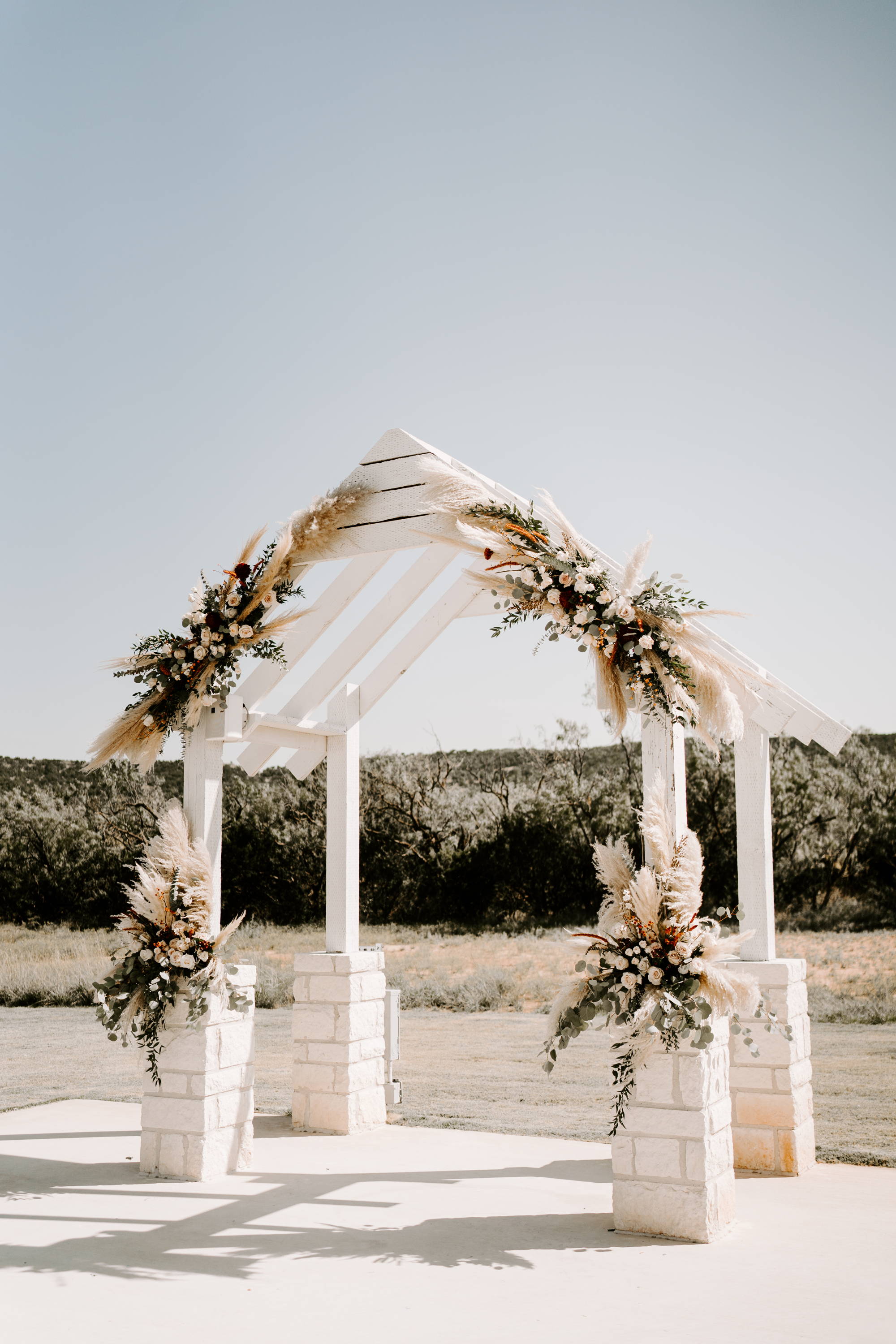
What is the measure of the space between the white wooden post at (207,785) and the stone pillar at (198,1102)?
52 cm

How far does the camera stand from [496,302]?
381 inches

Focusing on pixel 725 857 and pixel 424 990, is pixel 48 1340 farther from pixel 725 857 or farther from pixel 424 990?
pixel 725 857

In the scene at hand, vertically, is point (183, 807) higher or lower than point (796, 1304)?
higher

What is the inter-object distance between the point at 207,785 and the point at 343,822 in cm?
135

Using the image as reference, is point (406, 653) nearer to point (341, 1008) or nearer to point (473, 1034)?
point (341, 1008)

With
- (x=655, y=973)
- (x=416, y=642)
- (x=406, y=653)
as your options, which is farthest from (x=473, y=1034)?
(x=655, y=973)

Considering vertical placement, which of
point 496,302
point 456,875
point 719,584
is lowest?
point 456,875

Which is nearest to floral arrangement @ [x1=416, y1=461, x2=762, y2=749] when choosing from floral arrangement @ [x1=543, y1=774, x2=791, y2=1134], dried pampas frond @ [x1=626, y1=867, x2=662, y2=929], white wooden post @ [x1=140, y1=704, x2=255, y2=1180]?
floral arrangement @ [x1=543, y1=774, x2=791, y2=1134]

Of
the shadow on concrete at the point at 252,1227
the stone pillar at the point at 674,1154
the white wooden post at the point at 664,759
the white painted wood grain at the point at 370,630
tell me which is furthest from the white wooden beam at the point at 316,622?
the stone pillar at the point at 674,1154

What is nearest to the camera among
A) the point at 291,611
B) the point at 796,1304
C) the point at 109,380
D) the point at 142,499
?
the point at 796,1304

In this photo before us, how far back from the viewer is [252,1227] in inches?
184

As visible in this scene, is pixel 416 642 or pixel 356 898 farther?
pixel 356 898

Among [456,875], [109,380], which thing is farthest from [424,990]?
[109,380]

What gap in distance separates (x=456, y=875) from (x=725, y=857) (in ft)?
16.3
